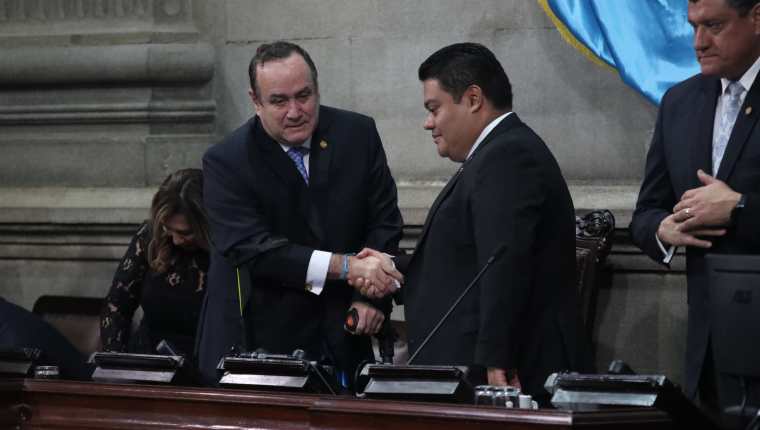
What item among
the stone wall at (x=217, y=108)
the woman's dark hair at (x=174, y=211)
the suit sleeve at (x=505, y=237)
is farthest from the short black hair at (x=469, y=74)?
the stone wall at (x=217, y=108)

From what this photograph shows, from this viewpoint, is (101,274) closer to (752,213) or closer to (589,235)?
(589,235)

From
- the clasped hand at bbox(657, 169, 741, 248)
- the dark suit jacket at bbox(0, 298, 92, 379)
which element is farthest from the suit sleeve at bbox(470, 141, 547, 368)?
the dark suit jacket at bbox(0, 298, 92, 379)

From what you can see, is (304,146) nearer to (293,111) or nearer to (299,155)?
(299,155)

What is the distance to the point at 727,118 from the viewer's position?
13.4 ft

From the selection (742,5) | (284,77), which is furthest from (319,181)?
(742,5)

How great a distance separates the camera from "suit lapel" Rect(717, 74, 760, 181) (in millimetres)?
3988

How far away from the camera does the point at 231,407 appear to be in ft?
11.3

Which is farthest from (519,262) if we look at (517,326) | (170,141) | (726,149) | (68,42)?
(68,42)

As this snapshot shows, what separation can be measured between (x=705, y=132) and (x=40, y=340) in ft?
6.38

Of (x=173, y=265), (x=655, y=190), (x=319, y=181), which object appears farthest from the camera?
(x=173, y=265)

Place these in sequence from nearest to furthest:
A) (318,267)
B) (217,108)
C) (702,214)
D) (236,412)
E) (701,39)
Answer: (236,412) < (702,214) < (701,39) < (318,267) < (217,108)

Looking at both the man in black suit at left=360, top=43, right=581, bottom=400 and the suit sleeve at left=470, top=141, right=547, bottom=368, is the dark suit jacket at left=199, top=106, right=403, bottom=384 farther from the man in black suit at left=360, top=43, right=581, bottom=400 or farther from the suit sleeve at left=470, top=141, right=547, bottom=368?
the suit sleeve at left=470, top=141, right=547, bottom=368

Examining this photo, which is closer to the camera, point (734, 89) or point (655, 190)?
point (734, 89)

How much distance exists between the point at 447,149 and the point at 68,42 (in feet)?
10.5
